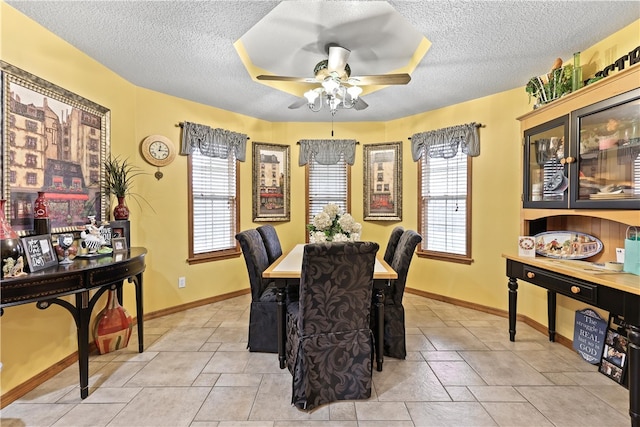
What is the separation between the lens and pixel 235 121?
4.04 m

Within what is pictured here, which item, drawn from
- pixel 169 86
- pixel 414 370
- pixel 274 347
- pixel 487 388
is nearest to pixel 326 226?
pixel 274 347

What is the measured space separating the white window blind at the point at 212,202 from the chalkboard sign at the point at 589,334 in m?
3.94

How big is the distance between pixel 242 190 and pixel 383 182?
2167mm

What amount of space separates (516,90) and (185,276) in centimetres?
456

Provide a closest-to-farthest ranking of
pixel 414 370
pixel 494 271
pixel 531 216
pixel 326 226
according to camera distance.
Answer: pixel 414 370, pixel 326 226, pixel 531 216, pixel 494 271

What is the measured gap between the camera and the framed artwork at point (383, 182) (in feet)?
14.1

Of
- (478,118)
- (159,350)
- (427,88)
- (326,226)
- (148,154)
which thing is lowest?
(159,350)

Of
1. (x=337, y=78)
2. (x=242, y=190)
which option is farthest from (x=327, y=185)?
(x=337, y=78)

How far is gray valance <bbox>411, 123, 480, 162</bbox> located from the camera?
354 centimetres

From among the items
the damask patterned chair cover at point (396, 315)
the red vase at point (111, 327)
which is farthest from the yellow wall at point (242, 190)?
the damask patterned chair cover at point (396, 315)

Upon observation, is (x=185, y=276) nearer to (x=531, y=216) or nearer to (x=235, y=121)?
(x=235, y=121)

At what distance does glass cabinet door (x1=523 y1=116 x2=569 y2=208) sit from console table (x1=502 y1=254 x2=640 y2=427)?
0.54 m

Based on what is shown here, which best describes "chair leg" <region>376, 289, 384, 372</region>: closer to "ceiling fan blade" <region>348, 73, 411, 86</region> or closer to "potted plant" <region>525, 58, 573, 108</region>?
"ceiling fan blade" <region>348, 73, 411, 86</region>

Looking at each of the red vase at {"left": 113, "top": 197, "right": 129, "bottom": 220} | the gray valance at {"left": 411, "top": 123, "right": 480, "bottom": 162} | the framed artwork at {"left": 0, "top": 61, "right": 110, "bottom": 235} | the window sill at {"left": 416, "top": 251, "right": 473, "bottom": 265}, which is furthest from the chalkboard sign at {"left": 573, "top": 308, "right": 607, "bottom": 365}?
the framed artwork at {"left": 0, "top": 61, "right": 110, "bottom": 235}
